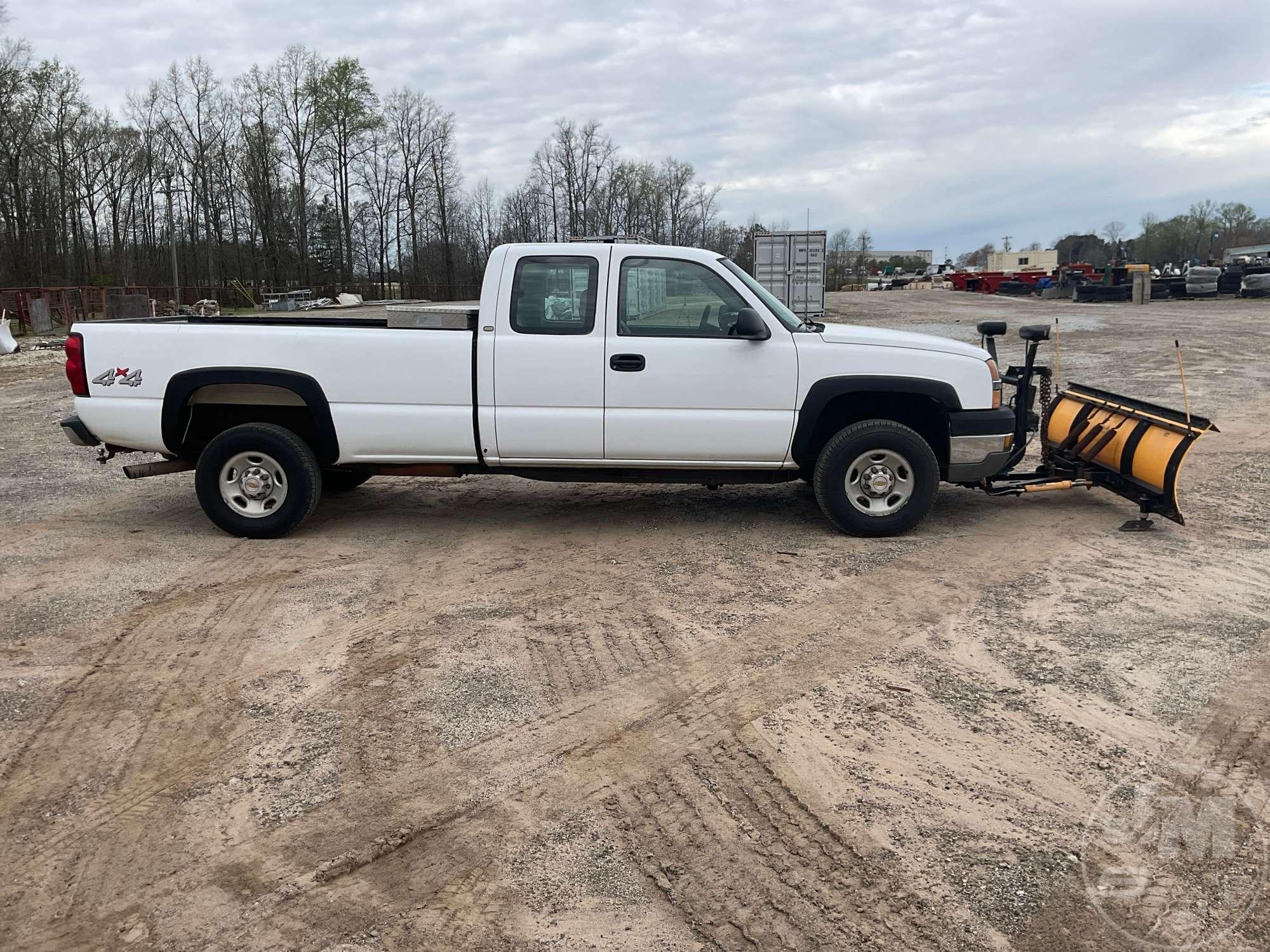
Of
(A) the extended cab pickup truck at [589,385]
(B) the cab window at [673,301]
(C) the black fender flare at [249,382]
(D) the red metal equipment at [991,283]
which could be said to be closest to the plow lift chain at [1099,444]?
(A) the extended cab pickup truck at [589,385]

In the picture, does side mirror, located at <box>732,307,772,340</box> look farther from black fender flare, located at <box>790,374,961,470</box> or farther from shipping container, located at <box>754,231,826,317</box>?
shipping container, located at <box>754,231,826,317</box>

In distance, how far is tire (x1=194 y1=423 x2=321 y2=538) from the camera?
707 cm

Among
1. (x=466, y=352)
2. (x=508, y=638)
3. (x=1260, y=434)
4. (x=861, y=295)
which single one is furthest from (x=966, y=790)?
(x=861, y=295)

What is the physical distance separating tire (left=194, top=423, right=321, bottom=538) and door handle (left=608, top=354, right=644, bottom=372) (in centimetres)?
222

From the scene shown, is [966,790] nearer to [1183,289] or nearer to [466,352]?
[466,352]

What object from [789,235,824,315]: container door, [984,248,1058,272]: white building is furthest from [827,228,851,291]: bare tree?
[789,235,824,315]: container door

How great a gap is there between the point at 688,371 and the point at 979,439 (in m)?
2.08

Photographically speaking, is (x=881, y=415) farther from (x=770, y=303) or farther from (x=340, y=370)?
(x=340, y=370)

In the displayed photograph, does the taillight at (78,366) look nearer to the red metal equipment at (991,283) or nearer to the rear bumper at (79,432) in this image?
the rear bumper at (79,432)

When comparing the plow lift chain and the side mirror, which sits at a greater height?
the side mirror

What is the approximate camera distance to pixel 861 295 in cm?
6222

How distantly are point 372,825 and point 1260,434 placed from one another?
10.7m

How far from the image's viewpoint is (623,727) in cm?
429

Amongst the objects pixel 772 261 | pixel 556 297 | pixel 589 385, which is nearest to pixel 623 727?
pixel 589 385
